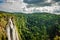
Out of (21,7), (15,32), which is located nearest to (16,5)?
(21,7)

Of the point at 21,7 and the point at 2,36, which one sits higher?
the point at 21,7

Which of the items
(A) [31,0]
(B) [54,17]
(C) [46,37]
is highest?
(A) [31,0]

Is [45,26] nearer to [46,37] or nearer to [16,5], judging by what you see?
[46,37]
